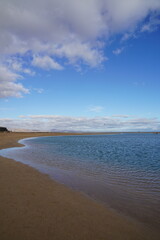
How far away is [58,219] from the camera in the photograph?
185 inches

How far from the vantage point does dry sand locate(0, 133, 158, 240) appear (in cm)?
404

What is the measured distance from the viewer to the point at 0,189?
692cm

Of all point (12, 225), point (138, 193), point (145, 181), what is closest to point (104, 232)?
point (12, 225)

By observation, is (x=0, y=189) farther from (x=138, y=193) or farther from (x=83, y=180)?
(x=138, y=193)

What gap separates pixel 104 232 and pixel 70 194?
297 cm

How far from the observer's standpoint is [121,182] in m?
9.16

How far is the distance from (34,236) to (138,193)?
567 cm

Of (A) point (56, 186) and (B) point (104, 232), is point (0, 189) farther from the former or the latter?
(B) point (104, 232)

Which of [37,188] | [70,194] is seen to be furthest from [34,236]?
[37,188]

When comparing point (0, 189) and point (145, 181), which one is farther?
point (145, 181)

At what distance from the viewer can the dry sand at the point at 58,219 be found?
13.3 ft

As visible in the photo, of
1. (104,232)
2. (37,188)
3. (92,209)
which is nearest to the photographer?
(104,232)

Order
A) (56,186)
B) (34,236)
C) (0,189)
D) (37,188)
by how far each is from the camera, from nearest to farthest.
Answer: (34,236), (0,189), (37,188), (56,186)

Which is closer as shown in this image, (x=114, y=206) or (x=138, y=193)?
(x=114, y=206)
